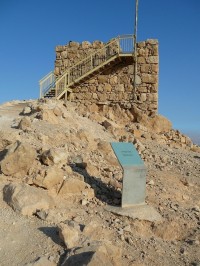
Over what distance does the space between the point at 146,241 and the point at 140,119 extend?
9810 mm

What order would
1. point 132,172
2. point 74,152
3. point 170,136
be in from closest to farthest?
point 132,172
point 74,152
point 170,136

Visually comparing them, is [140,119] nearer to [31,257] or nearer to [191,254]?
[191,254]

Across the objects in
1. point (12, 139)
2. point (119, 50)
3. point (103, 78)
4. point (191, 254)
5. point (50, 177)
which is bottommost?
point (191, 254)

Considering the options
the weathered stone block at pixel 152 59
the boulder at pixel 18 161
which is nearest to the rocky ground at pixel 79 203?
the boulder at pixel 18 161

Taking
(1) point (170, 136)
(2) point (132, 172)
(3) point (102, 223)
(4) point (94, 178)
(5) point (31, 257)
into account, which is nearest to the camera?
(5) point (31, 257)

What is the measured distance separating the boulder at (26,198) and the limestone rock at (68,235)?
41.5 inches

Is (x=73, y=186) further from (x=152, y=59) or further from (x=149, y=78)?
(x=152, y=59)

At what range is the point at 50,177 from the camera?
7.03 metres

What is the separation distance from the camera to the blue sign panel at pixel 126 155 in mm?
7055

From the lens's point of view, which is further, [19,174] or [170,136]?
[170,136]

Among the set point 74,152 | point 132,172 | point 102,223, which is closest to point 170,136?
point 74,152

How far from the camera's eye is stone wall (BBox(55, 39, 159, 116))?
1529 cm

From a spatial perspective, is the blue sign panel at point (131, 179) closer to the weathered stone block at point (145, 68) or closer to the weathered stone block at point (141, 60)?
the weathered stone block at point (145, 68)

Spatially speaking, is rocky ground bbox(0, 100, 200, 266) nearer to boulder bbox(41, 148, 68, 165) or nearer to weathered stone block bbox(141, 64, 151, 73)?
boulder bbox(41, 148, 68, 165)
